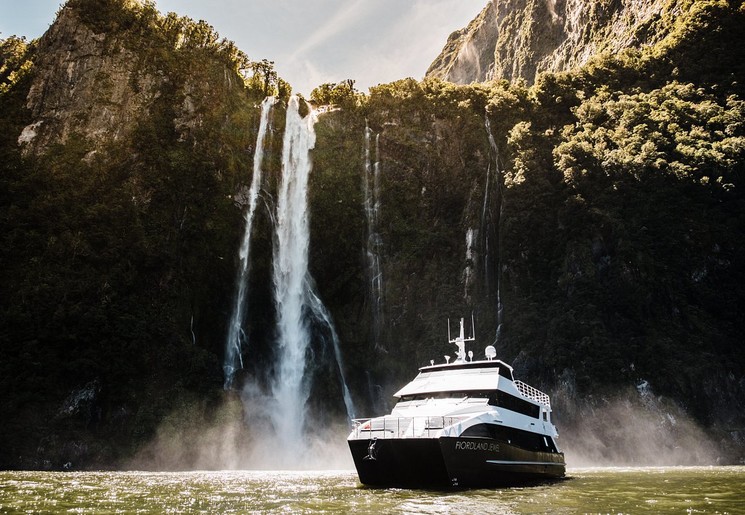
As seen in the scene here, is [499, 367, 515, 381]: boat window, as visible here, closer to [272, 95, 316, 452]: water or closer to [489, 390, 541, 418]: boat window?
[489, 390, 541, 418]: boat window

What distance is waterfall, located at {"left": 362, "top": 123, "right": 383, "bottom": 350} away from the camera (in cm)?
5195

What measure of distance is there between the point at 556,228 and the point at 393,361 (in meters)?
18.8

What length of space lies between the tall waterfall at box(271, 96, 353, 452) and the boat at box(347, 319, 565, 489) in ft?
67.1

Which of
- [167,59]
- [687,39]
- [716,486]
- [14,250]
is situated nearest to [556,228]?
[687,39]

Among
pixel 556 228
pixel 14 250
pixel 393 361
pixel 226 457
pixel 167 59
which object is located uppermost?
pixel 167 59

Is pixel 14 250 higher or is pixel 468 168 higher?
pixel 468 168

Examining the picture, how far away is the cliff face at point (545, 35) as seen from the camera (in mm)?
69625

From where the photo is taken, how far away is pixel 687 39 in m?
57.5

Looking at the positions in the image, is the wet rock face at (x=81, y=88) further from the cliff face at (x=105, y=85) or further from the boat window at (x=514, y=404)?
the boat window at (x=514, y=404)

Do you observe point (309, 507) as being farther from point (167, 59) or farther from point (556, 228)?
point (167, 59)

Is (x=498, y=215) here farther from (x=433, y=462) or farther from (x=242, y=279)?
(x=433, y=462)

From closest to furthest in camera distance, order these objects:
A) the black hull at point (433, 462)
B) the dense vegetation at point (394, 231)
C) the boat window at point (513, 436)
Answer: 1. the black hull at point (433, 462)
2. the boat window at point (513, 436)
3. the dense vegetation at point (394, 231)

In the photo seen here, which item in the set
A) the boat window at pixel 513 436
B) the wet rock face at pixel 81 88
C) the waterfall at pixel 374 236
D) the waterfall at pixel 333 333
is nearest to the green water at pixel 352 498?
the boat window at pixel 513 436

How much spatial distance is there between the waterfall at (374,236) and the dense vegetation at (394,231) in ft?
1.82
